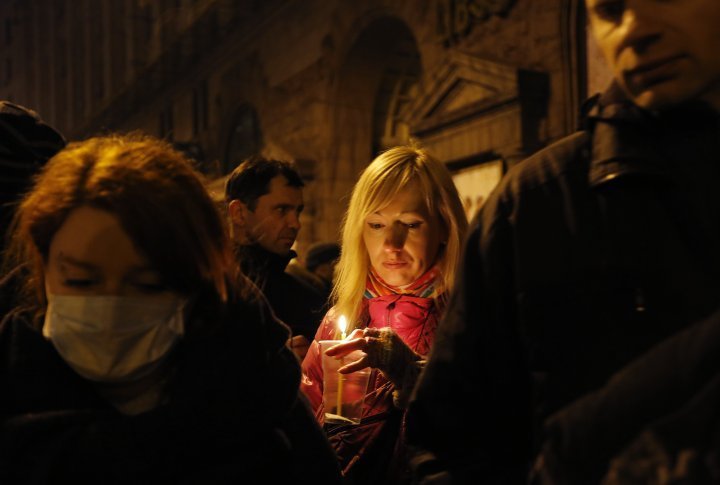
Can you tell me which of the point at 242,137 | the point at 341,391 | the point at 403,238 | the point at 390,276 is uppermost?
the point at 242,137

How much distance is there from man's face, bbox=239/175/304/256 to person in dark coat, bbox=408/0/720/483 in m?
2.10

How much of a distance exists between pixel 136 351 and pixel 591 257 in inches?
32.9

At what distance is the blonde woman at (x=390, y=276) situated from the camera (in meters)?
1.96

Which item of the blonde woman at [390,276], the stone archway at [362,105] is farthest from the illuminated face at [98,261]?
the stone archway at [362,105]

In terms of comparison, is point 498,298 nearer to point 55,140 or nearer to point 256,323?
point 256,323

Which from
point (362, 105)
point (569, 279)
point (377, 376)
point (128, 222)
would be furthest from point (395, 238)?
point (362, 105)

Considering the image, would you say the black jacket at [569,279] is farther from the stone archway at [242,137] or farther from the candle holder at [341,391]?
the stone archway at [242,137]

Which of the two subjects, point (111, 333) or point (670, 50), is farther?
point (111, 333)

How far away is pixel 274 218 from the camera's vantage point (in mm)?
3186

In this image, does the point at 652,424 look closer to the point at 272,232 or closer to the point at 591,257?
the point at 591,257

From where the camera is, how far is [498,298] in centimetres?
109

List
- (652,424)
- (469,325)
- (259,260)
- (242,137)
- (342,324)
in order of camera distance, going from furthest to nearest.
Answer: (242,137) < (259,260) < (342,324) < (469,325) < (652,424)

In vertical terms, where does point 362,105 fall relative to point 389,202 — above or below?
above

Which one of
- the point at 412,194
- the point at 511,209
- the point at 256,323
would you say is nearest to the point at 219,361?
the point at 256,323
